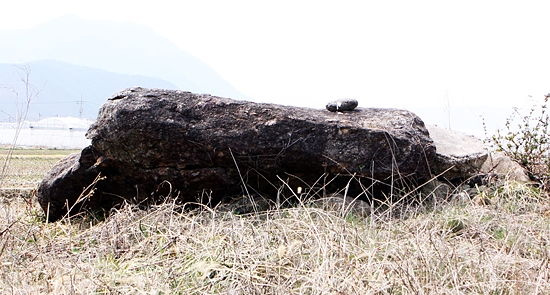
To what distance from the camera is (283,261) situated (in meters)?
3.26

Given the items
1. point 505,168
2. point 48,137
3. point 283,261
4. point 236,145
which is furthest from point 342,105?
point 48,137

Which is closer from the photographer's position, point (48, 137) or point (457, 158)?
point (457, 158)

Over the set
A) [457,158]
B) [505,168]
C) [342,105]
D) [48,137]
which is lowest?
[48,137]

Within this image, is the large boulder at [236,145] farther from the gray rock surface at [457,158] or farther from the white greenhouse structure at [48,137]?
the white greenhouse structure at [48,137]

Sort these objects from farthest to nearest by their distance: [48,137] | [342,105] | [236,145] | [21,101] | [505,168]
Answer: [48,137]
[505,168]
[342,105]
[236,145]
[21,101]

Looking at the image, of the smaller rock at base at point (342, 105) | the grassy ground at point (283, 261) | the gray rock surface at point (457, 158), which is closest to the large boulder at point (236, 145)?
the smaller rock at base at point (342, 105)

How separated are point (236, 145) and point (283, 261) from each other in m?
2.29

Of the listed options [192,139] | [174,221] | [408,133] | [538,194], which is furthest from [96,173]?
[538,194]

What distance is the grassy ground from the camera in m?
2.94

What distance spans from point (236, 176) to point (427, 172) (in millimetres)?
2335

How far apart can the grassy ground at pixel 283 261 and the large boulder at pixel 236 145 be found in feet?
3.79

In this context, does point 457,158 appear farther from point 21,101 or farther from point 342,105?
point 21,101

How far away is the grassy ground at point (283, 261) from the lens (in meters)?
2.94

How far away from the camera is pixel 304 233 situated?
12.1 feet
